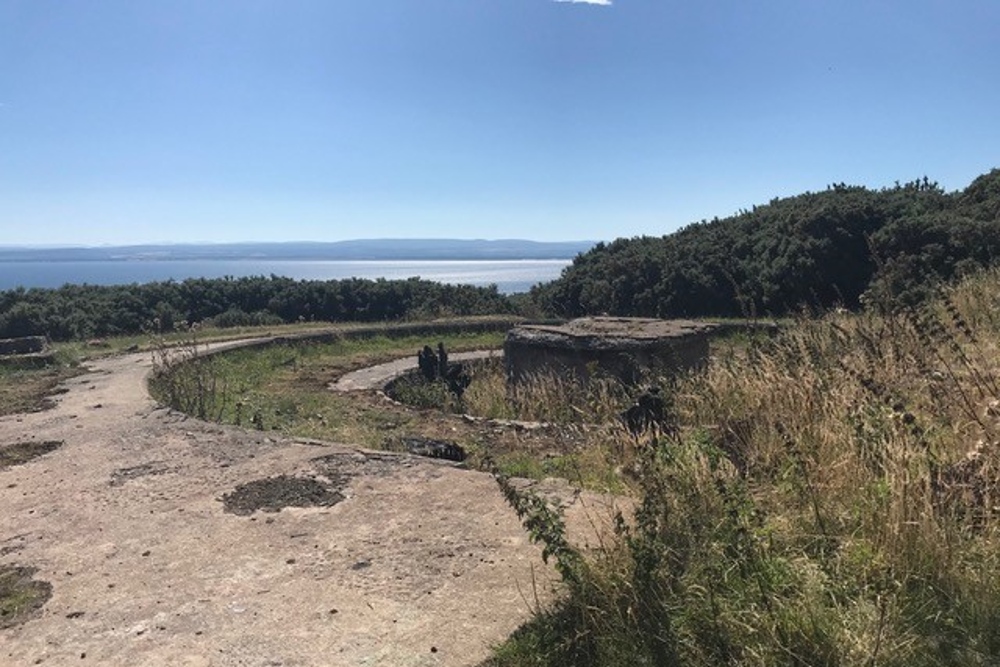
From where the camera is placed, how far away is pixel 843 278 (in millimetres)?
22547

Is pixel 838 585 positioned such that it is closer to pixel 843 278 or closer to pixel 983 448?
pixel 983 448

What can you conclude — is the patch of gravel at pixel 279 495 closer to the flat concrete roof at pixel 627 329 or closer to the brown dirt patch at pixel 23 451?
the brown dirt patch at pixel 23 451

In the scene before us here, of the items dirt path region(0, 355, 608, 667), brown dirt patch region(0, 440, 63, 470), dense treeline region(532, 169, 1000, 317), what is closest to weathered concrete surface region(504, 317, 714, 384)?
dirt path region(0, 355, 608, 667)

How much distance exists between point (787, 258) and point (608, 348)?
15.9m

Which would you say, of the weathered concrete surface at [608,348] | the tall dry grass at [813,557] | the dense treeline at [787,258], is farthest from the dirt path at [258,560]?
the dense treeline at [787,258]

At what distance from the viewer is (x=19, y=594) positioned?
3.47m

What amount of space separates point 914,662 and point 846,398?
2.09 meters

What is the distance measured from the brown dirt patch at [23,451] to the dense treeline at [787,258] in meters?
16.6

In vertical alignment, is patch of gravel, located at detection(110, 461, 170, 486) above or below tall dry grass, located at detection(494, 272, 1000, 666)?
below

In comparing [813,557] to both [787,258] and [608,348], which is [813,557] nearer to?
[608,348]

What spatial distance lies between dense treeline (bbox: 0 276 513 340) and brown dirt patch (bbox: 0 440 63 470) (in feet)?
46.6

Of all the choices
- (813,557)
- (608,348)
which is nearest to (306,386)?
(608,348)

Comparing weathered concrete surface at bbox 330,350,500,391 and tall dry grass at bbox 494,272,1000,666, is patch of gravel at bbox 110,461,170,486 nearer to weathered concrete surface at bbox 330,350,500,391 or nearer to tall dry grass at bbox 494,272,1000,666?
tall dry grass at bbox 494,272,1000,666

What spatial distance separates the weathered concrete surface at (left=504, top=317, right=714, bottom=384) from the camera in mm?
8906
